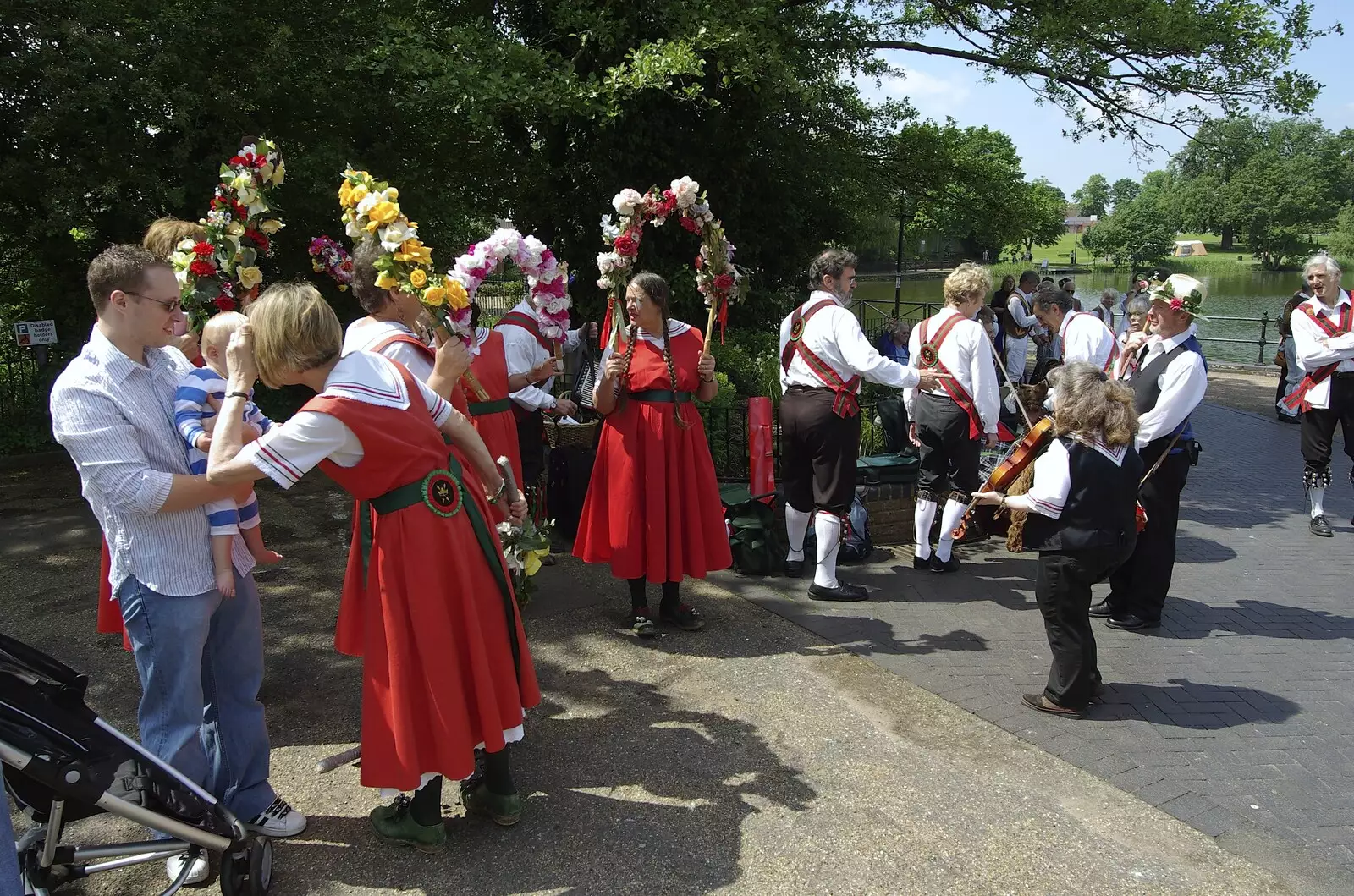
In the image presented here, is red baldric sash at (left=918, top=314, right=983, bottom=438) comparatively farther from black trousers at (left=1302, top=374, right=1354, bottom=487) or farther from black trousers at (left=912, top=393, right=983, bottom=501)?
black trousers at (left=1302, top=374, right=1354, bottom=487)

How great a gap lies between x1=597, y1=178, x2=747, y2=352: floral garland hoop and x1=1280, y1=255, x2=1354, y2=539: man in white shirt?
15.4ft

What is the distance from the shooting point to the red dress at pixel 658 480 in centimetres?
507

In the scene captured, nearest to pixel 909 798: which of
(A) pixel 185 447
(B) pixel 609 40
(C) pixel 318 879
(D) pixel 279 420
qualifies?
(C) pixel 318 879

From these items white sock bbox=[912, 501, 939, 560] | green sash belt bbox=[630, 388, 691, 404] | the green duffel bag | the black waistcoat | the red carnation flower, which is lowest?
white sock bbox=[912, 501, 939, 560]

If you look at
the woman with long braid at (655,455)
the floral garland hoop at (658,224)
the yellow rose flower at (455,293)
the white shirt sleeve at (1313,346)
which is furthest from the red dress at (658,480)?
the white shirt sleeve at (1313,346)

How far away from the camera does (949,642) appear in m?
5.19

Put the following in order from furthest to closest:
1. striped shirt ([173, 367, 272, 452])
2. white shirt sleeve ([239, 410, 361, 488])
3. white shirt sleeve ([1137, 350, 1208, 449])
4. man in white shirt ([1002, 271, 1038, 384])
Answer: man in white shirt ([1002, 271, 1038, 384])
white shirt sleeve ([1137, 350, 1208, 449])
striped shirt ([173, 367, 272, 452])
white shirt sleeve ([239, 410, 361, 488])

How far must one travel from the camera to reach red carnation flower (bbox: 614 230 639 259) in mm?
5203

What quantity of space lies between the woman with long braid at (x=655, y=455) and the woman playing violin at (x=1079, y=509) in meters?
1.70

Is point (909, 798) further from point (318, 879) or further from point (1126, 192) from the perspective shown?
point (1126, 192)

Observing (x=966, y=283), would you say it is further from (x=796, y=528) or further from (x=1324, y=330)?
(x=1324, y=330)

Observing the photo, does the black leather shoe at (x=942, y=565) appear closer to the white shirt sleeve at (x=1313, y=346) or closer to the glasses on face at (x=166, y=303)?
the white shirt sleeve at (x=1313, y=346)

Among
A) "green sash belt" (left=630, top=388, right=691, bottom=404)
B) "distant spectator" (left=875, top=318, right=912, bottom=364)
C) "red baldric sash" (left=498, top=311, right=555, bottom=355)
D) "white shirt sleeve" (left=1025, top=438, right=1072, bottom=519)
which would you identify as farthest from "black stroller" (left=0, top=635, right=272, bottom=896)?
"distant spectator" (left=875, top=318, right=912, bottom=364)

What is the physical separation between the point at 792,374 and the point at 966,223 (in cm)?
937
